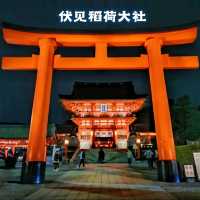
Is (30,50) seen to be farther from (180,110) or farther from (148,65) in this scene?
(180,110)

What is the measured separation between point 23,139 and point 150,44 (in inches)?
968

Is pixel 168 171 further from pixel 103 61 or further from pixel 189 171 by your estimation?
pixel 103 61

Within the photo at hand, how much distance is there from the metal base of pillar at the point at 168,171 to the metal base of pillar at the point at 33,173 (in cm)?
442

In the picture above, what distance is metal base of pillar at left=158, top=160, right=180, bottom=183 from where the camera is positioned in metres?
8.11

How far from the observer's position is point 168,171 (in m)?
8.22

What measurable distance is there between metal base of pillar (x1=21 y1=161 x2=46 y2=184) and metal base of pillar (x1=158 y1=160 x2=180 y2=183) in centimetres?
442

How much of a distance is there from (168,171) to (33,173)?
4881 mm

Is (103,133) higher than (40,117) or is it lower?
higher

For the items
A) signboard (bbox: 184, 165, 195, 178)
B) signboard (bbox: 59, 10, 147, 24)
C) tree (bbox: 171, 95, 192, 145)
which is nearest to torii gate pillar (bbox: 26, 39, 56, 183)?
signboard (bbox: 59, 10, 147, 24)

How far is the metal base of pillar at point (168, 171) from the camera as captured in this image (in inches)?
319

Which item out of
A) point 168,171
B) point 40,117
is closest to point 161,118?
point 168,171

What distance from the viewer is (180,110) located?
2473cm

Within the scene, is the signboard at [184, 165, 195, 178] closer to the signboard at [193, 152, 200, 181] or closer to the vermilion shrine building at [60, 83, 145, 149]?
the signboard at [193, 152, 200, 181]

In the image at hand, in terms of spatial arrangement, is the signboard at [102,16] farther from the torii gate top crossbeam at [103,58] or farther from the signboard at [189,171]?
the signboard at [189,171]
